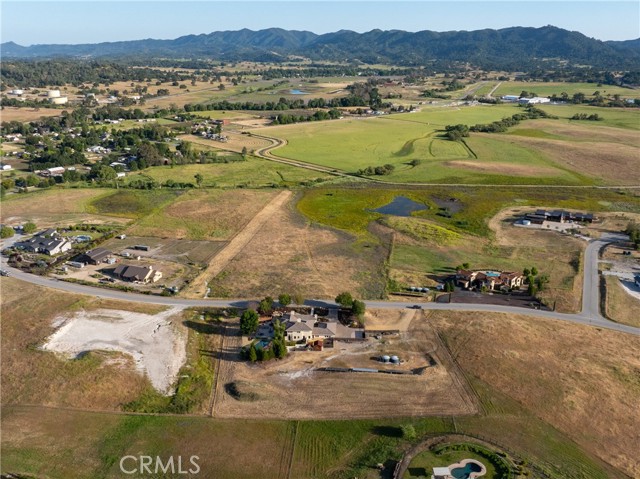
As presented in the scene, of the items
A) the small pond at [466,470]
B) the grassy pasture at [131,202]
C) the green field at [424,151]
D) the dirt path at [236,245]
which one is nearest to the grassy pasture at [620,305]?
the small pond at [466,470]

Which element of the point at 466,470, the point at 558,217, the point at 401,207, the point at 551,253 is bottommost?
the point at 466,470

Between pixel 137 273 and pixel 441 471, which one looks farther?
pixel 137 273

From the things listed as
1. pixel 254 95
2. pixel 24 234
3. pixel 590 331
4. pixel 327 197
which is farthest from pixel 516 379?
pixel 254 95

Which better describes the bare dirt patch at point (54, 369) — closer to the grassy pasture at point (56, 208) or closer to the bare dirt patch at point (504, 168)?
the grassy pasture at point (56, 208)

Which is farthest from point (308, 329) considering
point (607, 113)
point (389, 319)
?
point (607, 113)

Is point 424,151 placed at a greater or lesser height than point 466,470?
greater

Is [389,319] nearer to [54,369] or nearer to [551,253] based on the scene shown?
[551,253]
